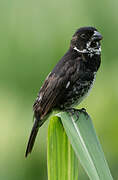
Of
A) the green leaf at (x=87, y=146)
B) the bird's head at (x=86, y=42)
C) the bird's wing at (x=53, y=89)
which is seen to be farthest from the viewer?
the bird's head at (x=86, y=42)

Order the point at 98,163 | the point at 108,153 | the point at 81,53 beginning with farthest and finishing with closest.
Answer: the point at 108,153, the point at 81,53, the point at 98,163

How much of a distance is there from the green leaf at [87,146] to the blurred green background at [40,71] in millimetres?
1883

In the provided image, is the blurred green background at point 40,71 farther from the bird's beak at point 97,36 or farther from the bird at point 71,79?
the bird's beak at point 97,36

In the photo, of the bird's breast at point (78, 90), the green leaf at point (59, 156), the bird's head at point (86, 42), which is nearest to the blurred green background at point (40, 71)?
the bird's head at point (86, 42)

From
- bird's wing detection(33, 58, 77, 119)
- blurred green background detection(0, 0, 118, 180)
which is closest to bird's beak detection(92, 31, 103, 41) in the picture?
bird's wing detection(33, 58, 77, 119)

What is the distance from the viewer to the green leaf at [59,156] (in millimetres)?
1749

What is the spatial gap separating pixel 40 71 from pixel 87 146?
2.22 meters

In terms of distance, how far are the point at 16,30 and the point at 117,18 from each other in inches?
38.7

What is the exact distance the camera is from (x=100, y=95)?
4039 mm

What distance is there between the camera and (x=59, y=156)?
185 cm

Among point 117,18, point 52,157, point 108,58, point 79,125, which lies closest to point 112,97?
point 108,58

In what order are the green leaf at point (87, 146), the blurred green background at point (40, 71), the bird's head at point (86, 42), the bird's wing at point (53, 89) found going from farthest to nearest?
the blurred green background at point (40, 71), the bird's head at point (86, 42), the bird's wing at point (53, 89), the green leaf at point (87, 146)

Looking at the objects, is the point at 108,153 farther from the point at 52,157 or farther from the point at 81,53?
the point at 52,157

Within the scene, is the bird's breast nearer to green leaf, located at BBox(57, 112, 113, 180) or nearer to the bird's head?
the bird's head
